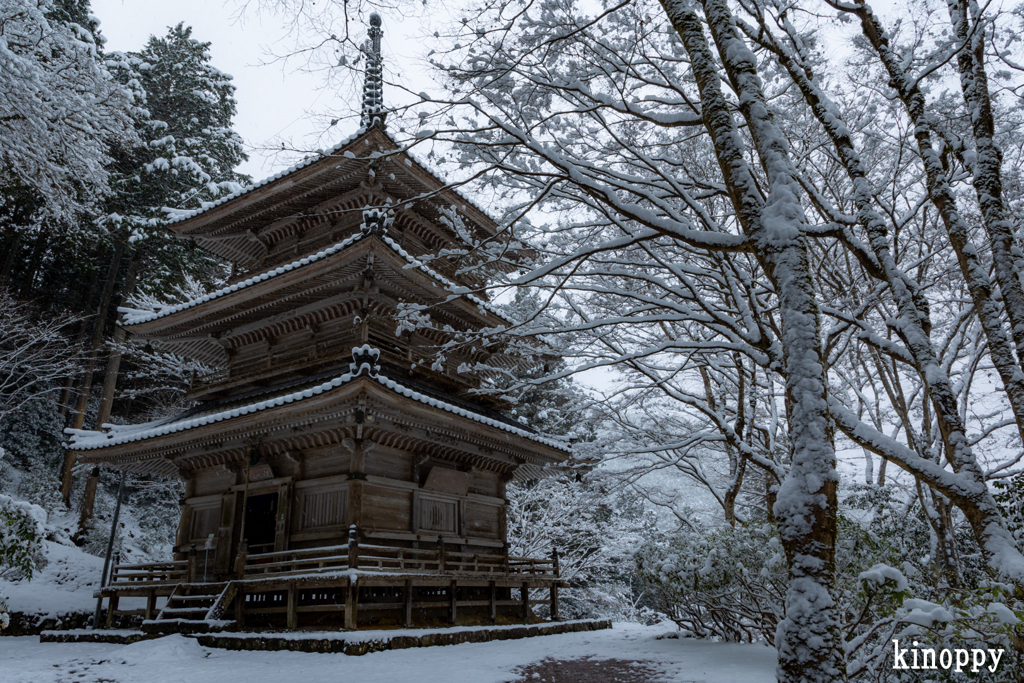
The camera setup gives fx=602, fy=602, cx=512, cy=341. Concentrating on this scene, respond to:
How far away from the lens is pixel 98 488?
992 inches

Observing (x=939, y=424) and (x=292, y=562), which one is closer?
(x=939, y=424)

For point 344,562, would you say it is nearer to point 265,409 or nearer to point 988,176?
point 265,409

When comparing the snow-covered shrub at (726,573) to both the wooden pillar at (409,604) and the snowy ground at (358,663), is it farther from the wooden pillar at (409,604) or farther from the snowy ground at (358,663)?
the wooden pillar at (409,604)

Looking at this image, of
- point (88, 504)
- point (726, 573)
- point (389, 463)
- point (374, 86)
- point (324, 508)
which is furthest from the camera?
point (88, 504)

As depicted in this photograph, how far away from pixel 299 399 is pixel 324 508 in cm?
276

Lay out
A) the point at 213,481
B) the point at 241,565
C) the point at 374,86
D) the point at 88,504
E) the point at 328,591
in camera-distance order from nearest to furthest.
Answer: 1. the point at 241,565
2. the point at 328,591
3. the point at 213,481
4. the point at 374,86
5. the point at 88,504

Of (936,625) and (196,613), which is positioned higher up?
(936,625)

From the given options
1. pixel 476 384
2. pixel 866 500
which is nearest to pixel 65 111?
pixel 476 384

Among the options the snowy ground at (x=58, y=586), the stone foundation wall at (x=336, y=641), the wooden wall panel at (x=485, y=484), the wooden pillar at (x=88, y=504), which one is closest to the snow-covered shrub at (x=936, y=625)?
the stone foundation wall at (x=336, y=641)

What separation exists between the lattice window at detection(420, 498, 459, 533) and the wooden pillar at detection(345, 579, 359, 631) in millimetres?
2914

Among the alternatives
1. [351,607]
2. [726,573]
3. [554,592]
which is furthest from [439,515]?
[726,573]

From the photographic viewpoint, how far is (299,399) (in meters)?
10.7

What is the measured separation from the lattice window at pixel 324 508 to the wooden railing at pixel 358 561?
0.60m

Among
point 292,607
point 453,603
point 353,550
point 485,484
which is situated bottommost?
point 453,603
